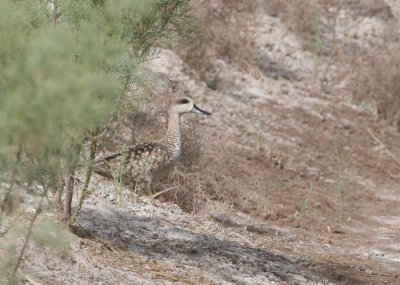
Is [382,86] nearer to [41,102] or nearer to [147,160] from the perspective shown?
[147,160]

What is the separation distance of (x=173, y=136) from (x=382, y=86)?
24.0 feet

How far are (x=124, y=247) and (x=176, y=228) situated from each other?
0.98 metres

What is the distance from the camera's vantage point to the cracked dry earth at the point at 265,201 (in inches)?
218

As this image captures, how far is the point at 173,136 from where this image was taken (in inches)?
302

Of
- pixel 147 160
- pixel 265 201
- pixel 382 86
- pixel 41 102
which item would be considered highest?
pixel 41 102

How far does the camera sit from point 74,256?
498 cm

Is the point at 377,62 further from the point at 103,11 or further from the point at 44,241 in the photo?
the point at 44,241

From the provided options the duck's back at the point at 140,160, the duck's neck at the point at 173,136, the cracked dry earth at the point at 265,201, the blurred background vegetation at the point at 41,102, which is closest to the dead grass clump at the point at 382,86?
the cracked dry earth at the point at 265,201

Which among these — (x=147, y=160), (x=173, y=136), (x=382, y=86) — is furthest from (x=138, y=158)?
(x=382, y=86)

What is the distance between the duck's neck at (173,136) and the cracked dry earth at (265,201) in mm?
588

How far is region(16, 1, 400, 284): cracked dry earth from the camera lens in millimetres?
5547

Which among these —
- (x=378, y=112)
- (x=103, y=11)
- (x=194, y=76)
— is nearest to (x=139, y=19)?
(x=103, y=11)

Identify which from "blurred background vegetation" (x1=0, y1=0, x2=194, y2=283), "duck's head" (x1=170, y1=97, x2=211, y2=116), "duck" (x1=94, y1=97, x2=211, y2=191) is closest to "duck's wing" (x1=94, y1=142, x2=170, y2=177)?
"duck" (x1=94, y1=97, x2=211, y2=191)

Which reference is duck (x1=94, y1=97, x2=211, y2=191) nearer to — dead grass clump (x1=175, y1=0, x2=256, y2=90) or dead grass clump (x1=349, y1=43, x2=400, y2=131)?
dead grass clump (x1=175, y1=0, x2=256, y2=90)
